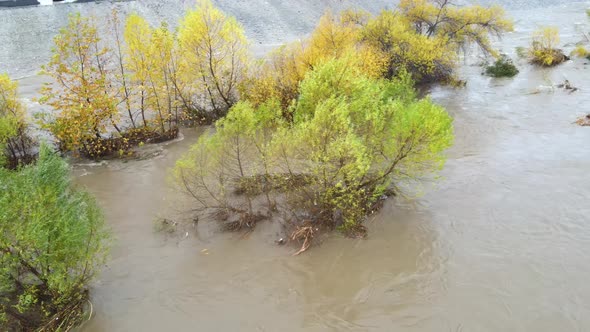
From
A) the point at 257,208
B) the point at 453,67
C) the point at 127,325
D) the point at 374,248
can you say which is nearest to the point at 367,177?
the point at 374,248

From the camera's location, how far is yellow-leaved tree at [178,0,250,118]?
1553 cm

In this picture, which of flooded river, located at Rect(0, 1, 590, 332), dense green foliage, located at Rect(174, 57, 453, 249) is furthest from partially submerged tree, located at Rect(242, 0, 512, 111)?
flooded river, located at Rect(0, 1, 590, 332)

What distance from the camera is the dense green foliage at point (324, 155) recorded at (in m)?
9.12

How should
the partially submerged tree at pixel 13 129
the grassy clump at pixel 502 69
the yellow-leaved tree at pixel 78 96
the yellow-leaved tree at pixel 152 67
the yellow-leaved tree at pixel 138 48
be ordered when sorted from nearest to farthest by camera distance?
1. the partially submerged tree at pixel 13 129
2. the yellow-leaved tree at pixel 78 96
3. the yellow-leaved tree at pixel 138 48
4. the yellow-leaved tree at pixel 152 67
5. the grassy clump at pixel 502 69

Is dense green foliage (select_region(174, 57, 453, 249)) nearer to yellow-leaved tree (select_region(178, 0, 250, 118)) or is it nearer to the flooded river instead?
the flooded river

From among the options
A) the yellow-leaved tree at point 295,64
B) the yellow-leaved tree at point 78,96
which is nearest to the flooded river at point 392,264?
the yellow-leaved tree at point 78,96

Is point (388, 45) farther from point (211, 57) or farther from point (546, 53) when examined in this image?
point (546, 53)

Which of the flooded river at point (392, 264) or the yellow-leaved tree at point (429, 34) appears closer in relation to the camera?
the flooded river at point (392, 264)

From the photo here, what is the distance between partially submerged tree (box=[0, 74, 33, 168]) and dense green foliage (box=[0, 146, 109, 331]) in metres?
5.78

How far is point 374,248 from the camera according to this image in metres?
9.67

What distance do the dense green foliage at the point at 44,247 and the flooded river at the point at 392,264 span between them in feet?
2.83

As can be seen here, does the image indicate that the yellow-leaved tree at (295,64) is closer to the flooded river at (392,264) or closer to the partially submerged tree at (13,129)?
the flooded river at (392,264)

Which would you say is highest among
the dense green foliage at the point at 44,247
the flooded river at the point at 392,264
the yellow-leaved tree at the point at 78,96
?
the yellow-leaved tree at the point at 78,96

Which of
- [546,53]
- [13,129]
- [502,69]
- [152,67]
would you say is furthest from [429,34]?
[13,129]
